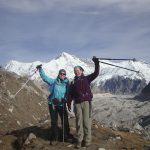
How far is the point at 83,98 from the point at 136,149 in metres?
3.59

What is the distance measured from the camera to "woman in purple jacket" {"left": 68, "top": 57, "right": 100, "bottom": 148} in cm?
1650

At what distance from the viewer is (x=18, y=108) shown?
47688 millimetres

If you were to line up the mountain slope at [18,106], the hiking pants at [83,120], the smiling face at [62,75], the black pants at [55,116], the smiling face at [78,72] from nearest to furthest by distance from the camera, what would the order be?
1. the hiking pants at [83,120]
2. the smiling face at [78,72]
3. the smiling face at [62,75]
4. the black pants at [55,116]
5. the mountain slope at [18,106]

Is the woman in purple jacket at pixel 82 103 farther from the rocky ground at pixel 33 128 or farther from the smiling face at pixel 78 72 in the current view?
the rocky ground at pixel 33 128

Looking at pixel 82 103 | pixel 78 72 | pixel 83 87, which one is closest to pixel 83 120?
pixel 82 103

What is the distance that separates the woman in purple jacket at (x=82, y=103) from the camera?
1650cm

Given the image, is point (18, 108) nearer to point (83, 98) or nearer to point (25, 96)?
point (25, 96)

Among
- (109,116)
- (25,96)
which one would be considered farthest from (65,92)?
(109,116)

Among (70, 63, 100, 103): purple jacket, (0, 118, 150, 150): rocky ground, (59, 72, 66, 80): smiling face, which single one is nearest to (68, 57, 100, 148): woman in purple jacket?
(70, 63, 100, 103): purple jacket

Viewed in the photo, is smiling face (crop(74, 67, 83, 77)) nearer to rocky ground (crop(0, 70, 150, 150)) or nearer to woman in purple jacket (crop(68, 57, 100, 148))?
woman in purple jacket (crop(68, 57, 100, 148))

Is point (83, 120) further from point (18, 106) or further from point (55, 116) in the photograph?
point (18, 106)

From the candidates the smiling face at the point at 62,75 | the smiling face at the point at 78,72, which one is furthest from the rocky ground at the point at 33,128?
the smiling face at the point at 78,72

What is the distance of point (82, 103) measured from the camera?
1658 centimetres

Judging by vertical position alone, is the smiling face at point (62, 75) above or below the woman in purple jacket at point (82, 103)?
above
